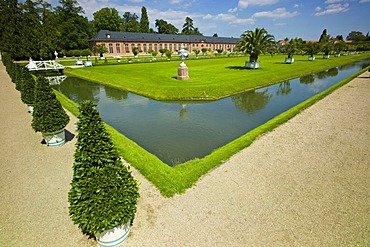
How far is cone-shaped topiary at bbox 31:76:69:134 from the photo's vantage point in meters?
7.31

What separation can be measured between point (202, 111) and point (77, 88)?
15.7 meters

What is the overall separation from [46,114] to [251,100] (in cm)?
1401

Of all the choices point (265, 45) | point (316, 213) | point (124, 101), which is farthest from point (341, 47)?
point (316, 213)

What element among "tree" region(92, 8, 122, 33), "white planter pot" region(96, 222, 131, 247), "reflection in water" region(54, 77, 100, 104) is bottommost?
"reflection in water" region(54, 77, 100, 104)

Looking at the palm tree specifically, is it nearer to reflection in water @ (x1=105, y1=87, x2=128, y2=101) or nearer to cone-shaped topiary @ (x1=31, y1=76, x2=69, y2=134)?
reflection in water @ (x1=105, y1=87, x2=128, y2=101)

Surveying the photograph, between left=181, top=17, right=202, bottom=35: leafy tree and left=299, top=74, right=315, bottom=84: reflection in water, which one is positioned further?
left=181, top=17, right=202, bottom=35: leafy tree

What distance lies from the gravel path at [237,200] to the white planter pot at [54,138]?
243 mm

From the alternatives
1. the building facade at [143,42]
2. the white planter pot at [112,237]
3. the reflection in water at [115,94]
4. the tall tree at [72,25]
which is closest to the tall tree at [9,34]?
the tall tree at [72,25]

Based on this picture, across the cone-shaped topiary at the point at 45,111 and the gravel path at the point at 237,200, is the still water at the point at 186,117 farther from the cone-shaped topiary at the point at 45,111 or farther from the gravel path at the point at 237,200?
the cone-shaped topiary at the point at 45,111

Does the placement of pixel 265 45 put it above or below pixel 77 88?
above

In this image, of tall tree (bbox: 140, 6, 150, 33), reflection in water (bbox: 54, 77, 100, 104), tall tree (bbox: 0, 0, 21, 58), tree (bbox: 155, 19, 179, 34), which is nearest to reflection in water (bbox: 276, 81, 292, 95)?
reflection in water (bbox: 54, 77, 100, 104)

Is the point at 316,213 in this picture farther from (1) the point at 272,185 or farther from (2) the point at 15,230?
(2) the point at 15,230

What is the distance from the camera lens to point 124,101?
1634 centimetres

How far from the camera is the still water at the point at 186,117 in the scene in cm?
882
